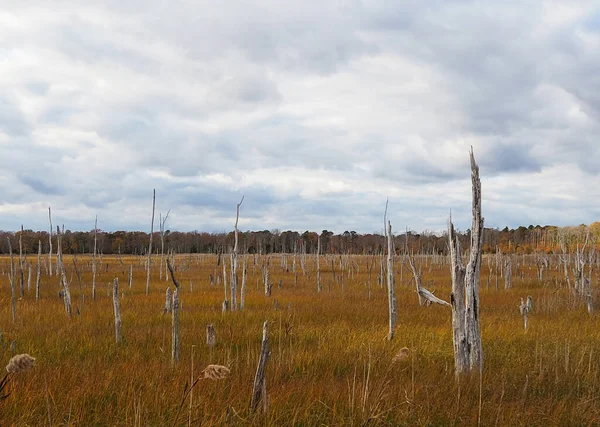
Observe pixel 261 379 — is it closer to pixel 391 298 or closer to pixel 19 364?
pixel 19 364

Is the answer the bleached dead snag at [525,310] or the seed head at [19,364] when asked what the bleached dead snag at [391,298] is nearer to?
the bleached dead snag at [525,310]

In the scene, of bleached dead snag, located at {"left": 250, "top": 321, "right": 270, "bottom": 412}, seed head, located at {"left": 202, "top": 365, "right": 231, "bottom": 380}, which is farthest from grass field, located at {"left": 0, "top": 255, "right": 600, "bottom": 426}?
seed head, located at {"left": 202, "top": 365, "right": 231, "bottom": 380}

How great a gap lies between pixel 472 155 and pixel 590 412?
342cm

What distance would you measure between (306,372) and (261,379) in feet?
6.90

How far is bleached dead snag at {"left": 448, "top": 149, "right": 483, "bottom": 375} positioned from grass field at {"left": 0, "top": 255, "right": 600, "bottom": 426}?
0.35 meters

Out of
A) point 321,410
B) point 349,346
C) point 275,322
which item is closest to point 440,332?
point 349,346

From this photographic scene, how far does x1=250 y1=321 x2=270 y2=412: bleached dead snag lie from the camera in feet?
14.5

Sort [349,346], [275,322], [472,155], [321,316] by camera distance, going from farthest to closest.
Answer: [321,316]
[275,322]
[349,346]
[472,155]

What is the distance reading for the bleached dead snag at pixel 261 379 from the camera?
443 centimetres

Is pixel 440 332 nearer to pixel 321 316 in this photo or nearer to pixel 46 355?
pixel 321 316

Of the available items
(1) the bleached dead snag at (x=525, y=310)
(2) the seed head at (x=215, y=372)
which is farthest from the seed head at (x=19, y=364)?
(1) the bleached dead snag at (x=525, y=310)

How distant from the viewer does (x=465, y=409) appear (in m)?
5.11

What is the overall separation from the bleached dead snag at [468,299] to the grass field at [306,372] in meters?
0.35

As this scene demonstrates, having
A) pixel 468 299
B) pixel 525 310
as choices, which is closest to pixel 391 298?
pixel 525 310
